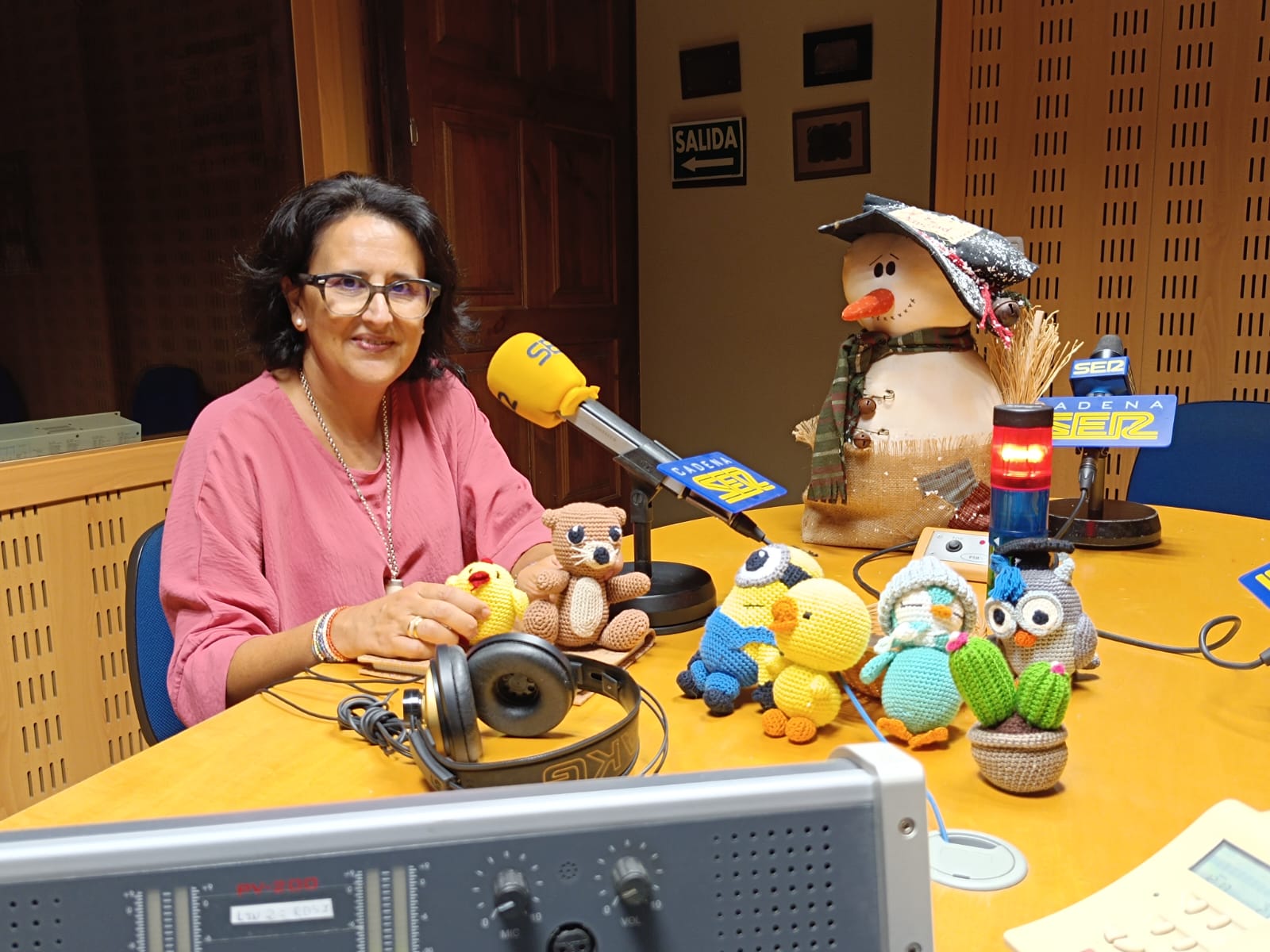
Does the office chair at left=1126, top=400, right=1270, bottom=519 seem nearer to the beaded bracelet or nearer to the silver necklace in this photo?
the silver necklace

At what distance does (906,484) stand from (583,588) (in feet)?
2.03

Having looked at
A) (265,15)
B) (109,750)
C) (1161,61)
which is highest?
(265,15)

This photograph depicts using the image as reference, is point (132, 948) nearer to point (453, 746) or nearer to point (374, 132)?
point (453, 746)

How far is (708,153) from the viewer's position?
3.63 metres

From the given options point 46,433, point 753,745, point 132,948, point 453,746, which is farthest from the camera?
point 46,433

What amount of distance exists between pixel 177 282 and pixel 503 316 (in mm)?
952

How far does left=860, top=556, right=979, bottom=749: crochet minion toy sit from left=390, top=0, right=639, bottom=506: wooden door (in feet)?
7.02

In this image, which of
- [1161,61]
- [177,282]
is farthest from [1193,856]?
[177,282]

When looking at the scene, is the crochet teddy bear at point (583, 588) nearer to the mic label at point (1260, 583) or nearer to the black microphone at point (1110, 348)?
the mic label at point (1260, 583)

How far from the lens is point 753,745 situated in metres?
0.82

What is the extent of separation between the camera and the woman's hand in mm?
975

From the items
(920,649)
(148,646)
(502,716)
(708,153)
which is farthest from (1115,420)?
(708,153)

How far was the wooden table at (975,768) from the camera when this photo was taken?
65cm

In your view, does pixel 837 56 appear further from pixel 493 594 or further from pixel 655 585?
pixel 493 594
